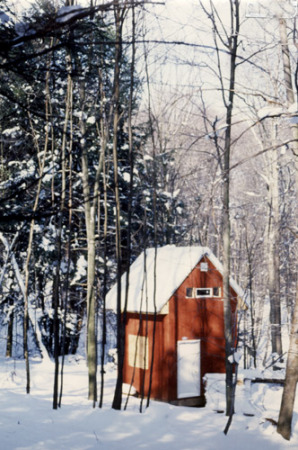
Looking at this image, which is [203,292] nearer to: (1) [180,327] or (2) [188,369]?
(1) [180,327]

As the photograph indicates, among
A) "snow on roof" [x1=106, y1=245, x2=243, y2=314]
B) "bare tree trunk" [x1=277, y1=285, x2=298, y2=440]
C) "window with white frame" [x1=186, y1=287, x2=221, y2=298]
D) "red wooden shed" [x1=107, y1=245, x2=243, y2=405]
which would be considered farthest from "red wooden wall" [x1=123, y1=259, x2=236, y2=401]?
"bare tree trunk" [x1=277, y1=285, x2=298, y2=440]

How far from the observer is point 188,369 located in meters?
14.0

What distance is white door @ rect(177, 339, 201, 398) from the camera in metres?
13.9

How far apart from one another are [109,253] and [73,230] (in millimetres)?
1975

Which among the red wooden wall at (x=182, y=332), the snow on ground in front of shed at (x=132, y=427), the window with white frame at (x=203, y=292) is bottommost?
the snow on ground in front of shed at (x=132, y=427)

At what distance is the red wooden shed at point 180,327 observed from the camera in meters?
13.9

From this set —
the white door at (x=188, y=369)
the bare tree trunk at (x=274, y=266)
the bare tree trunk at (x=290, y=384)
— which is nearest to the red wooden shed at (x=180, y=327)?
the white door at (x=188, y=369)

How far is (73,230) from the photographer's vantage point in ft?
57.9

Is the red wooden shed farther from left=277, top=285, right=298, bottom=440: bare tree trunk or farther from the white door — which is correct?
left=277, top=285, right=298, bottom=440: bare tree trunk

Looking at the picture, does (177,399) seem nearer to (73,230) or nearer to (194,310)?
(194,310)

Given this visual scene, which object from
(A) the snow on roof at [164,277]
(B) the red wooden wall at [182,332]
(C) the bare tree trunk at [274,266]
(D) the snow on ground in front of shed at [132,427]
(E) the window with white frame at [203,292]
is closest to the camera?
(D) the snow on ground in front of shed at [132,427]

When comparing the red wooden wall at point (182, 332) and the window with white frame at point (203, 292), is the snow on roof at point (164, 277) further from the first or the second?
the window with white frame at point (203, 292)

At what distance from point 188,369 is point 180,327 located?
1.24m

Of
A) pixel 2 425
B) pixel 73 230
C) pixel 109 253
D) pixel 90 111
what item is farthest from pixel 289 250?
pixel 2 425
